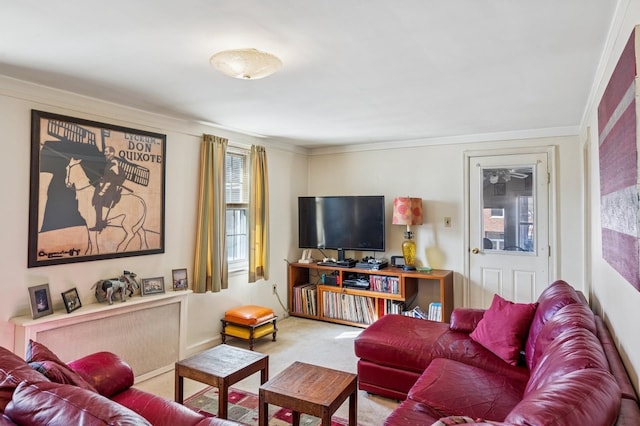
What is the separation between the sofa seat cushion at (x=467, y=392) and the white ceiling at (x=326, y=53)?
184 centimetres

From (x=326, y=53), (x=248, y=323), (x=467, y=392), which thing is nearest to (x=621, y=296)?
(x=467, y=392)

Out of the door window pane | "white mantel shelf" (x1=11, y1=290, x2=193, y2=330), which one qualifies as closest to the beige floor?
"white mantel shelf" (x1=11, y1=290, x2=193, y2=330)

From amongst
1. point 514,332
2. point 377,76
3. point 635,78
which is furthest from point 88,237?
point 635,78

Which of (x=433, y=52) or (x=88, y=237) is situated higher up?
(x=433, y=52)

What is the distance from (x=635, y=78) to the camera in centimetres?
129

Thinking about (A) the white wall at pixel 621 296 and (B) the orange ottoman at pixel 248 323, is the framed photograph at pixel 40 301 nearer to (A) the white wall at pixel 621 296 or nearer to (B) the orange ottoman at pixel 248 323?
(B) the orange ottoman at pixel 248 323

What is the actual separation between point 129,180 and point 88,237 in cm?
58

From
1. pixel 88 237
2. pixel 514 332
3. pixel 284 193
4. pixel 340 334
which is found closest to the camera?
pixel 514 332

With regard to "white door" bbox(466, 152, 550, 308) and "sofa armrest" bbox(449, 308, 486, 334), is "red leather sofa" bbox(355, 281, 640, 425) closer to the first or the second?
"sofa armrest" bbox(449, 308, 486, 334)

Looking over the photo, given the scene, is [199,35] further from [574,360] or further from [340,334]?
[340,334]

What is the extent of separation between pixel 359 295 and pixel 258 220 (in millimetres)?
1489

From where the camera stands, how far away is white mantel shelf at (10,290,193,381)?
262 centimetres

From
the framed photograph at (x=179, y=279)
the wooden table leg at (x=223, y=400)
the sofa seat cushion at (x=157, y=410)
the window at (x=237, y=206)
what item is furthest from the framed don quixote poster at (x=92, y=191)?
the wooden table leg at (x=223, y=400)

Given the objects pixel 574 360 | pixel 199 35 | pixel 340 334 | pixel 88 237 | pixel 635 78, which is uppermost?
pixel 199 35
